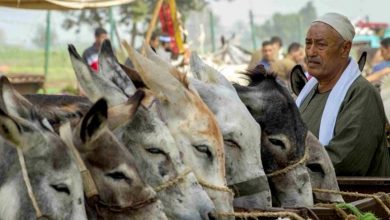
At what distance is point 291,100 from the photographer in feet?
20.6

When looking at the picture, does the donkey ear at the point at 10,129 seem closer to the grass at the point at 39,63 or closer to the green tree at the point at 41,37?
the grass at the point at 39,63

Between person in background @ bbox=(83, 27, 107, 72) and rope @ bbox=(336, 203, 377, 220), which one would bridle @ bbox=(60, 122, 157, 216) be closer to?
rope @ bbox=(336, 203, 377, 220)

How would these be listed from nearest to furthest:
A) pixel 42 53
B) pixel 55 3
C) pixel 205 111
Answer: pixel 205 111
pixel 55 3
pixel 42 53

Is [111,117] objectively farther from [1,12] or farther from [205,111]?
[1,12]

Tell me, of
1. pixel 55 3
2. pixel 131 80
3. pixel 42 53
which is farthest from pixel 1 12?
pixel 131 80

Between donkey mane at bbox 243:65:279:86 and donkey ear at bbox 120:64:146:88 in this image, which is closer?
donkey ear at bbox 120:64:146:88

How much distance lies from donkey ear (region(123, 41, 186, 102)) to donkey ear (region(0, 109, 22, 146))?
1.33 metres

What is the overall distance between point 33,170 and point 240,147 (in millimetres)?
1768

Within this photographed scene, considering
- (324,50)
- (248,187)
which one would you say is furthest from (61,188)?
(324,50)

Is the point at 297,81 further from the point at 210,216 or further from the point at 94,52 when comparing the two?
the point at 94,52

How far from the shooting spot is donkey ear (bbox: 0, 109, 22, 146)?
4090 millimetres

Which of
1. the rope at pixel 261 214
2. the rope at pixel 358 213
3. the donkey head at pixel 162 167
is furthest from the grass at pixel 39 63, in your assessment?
the donkey head at pixel 162 167

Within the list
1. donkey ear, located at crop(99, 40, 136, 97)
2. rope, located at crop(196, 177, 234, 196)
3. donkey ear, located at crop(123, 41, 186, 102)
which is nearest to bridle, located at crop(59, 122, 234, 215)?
rope, located at crop(196, 177, 234, 196)

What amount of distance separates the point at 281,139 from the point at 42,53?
57.7 ft
